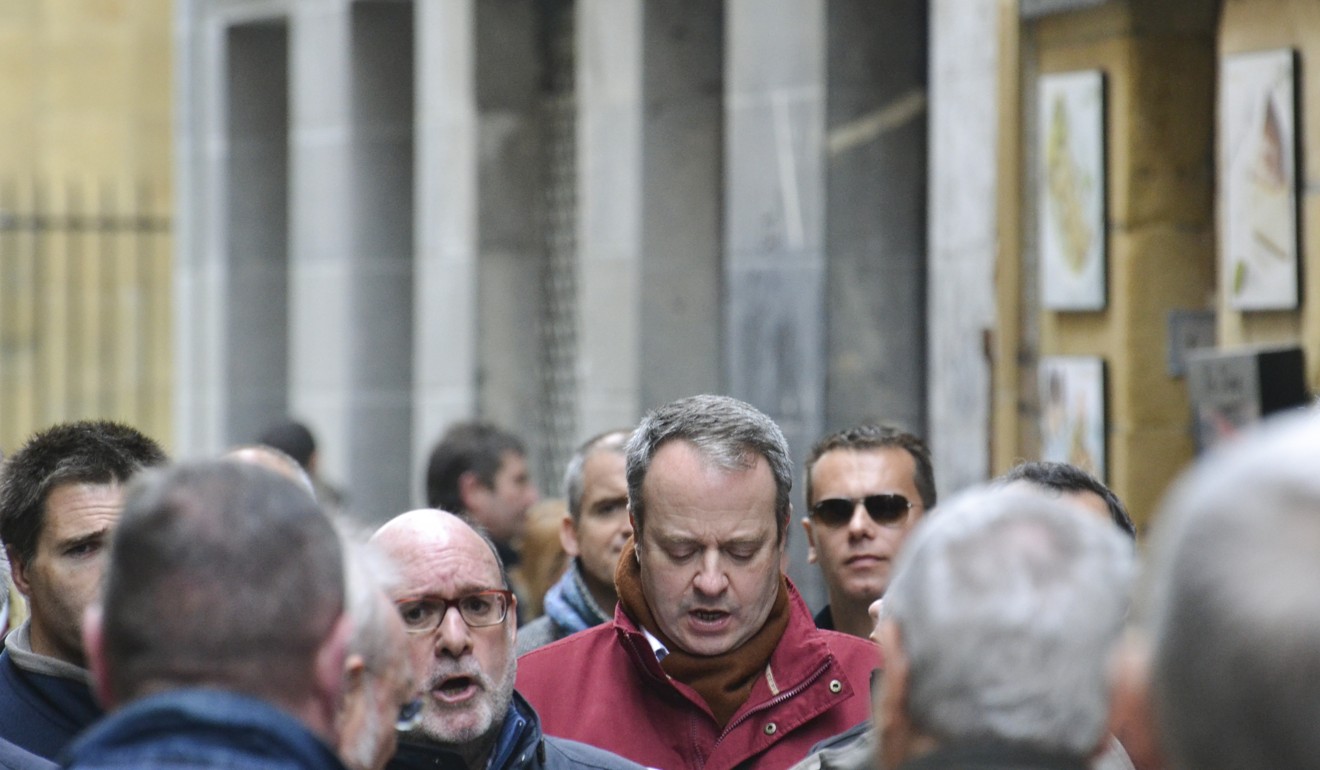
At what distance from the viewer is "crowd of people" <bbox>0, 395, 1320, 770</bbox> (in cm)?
212

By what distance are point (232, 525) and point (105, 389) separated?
1598 centimetres

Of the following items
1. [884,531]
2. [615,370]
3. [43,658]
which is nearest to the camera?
[43,658]

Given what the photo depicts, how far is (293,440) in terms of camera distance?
10.2m

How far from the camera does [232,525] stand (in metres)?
2.62

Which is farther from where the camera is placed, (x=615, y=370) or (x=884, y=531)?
(x=615, y=370)

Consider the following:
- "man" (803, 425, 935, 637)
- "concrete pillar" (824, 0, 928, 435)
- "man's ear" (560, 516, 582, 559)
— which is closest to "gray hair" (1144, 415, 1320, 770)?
"man" (803, 425, 935, 637)

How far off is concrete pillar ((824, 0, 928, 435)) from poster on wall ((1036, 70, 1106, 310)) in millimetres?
1756

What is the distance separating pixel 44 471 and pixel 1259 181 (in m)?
4.61

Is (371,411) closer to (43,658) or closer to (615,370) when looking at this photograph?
(615,370)

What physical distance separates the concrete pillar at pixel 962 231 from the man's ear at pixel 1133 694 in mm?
7326

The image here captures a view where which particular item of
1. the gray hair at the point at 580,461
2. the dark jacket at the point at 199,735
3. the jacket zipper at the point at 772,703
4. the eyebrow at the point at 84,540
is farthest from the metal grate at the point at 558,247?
the dark jacket at the point at 199,735

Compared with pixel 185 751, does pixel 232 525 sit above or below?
above

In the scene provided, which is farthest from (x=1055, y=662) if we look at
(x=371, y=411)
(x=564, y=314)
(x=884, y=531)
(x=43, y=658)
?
(x=371, y=411)

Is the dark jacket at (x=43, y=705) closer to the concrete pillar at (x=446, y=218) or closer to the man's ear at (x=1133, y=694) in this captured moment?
the man's ear at (x=1133, y=694)
